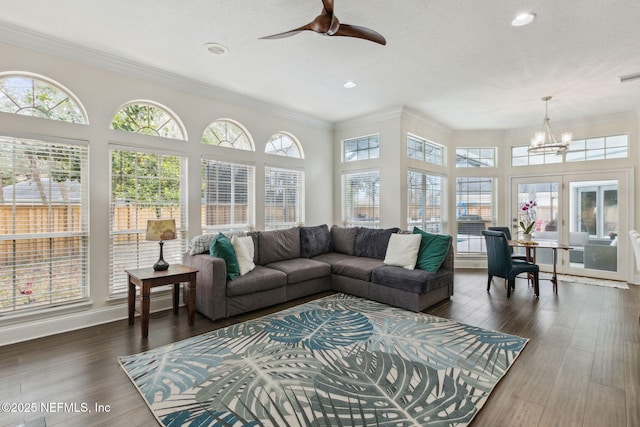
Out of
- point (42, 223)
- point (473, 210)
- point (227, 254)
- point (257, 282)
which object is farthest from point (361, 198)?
point (42, 223)

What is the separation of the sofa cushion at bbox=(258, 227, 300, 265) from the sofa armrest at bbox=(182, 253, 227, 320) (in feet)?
3.11

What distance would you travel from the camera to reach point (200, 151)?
169 inches

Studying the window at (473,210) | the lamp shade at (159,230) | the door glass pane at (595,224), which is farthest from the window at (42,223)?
the door glass pane at (595,224)

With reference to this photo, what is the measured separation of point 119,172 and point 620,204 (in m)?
7.79

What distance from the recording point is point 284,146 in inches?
218

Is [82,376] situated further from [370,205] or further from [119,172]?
[370,205]

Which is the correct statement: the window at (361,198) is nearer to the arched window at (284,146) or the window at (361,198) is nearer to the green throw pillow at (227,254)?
the arched window at (284,146)

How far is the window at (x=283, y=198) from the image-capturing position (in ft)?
17.1

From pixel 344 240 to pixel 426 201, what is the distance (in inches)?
75.9

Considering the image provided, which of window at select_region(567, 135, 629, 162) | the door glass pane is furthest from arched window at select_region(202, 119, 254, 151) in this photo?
the door glass pane

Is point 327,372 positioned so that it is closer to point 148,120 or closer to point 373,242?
point 373,242

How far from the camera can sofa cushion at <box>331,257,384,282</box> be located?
4.24 m

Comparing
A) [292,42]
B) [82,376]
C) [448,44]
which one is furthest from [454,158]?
[82,376]

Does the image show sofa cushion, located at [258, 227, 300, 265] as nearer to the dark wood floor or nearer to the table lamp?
A: the dark wood floor
